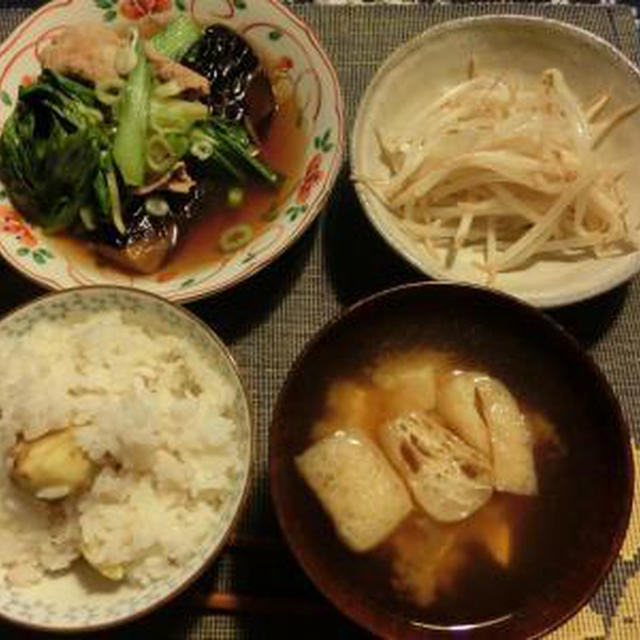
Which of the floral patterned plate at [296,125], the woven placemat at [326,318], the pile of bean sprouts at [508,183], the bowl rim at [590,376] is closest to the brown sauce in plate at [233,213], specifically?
the floral patterned plate at [296,125]

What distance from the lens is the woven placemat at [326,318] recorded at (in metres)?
1.91

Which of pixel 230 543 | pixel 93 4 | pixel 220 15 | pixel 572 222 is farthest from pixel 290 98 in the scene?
pixel 230 543

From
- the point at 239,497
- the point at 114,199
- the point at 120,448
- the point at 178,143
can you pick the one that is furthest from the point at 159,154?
the point at 239,497

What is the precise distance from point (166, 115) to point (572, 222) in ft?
3.39

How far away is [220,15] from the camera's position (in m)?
2.39

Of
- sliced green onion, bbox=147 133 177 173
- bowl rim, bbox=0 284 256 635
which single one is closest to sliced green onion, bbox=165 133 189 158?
sliced green onion, bbox=147 133 177 173

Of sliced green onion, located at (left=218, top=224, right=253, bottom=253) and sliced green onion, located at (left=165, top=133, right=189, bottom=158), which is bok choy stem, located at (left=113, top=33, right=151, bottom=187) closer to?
sliced green onion, located at (left=165, top=133, right=189, bottom=158)

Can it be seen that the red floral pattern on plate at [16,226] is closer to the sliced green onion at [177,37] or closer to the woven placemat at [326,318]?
the woven placemat at [326,318]

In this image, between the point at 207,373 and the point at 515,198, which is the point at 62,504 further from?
the point at 515,198

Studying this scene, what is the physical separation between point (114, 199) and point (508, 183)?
956 mm

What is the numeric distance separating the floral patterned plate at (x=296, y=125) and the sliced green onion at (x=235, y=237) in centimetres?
2

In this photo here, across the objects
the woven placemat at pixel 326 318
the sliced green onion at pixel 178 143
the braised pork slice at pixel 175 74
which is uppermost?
the braised pork slice at pixel 175 74

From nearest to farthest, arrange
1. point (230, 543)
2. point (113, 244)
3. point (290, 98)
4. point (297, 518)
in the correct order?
point (297, 518)
point (230, 543)
point (113, 244)
point (290, 98)

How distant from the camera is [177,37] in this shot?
2373 mm
